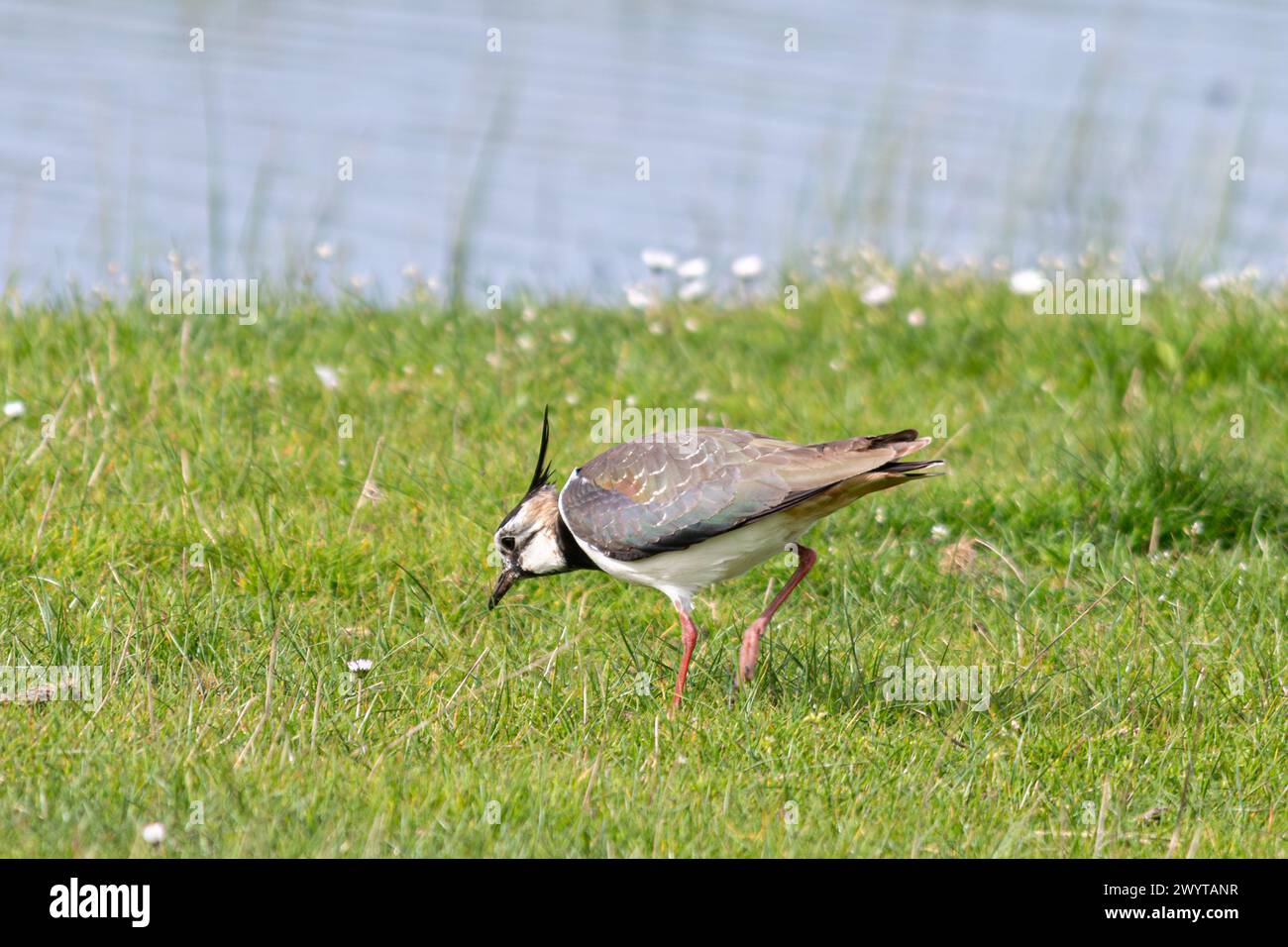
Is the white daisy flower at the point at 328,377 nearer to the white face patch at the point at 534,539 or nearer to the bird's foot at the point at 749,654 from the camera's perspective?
the white face patch at the point at 534,539

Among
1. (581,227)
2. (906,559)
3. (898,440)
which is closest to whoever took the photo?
(898,440)

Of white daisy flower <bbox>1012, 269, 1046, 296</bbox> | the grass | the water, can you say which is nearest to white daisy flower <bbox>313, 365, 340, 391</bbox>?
the grass

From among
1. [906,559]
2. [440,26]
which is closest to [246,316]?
[906,559]

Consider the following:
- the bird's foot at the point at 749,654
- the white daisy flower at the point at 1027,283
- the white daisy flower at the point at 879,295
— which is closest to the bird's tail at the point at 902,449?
the bird's foot at the point at 749,654

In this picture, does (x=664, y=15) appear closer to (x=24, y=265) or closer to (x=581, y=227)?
(x=581, y=227)

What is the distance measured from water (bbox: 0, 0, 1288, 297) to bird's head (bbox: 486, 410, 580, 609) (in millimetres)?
3985

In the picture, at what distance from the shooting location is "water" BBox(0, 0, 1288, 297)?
11.8m

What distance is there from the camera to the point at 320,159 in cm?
1282

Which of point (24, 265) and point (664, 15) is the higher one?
point (664, 15)

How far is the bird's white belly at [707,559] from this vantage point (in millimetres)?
5602

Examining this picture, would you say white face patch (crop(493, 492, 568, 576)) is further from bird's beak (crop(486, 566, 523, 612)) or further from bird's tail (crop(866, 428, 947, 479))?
bird's tail (crop(866, 428, 947, 479))

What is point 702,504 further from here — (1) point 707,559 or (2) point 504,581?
(2) point 504,581

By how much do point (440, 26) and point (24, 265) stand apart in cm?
729

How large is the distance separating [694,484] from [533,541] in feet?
2.28
